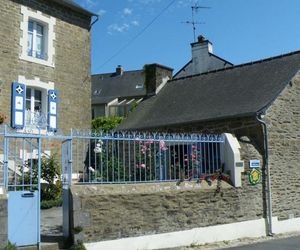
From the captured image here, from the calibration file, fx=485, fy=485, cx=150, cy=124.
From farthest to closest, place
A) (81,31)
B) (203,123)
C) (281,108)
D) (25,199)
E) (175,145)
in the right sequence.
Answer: (81,31) → (203,123) → (281,108) → (175,145) → (25,199)

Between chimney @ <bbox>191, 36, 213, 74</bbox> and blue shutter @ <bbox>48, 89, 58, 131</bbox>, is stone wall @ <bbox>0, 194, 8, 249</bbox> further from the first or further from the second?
chimney @ <bbox>191, 36, 213, 74</bbox>

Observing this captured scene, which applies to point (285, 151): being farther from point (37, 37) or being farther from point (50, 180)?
point (37, 37)

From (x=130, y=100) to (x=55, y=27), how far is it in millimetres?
28468

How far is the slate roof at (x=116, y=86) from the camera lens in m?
48.5

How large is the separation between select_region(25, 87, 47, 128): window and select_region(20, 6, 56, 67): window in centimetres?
117

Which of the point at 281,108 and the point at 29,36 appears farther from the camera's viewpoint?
the point at 29,36

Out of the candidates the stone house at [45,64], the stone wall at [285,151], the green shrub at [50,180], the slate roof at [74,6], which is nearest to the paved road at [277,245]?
the stone wall at [285,151]

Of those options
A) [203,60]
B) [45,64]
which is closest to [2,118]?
[45,64]

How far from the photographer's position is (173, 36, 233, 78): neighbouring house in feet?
85.7

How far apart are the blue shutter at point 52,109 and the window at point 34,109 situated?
0.22 metres

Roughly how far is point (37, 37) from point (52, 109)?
286 cm

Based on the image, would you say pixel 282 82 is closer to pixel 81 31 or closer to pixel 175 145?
pixel 175 145

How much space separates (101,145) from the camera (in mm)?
9602

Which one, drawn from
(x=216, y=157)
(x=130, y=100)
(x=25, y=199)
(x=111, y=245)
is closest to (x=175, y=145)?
(x=216, y=157)
